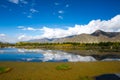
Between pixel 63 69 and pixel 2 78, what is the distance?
11634 mm

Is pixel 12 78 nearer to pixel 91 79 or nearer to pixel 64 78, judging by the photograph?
pixel 64 78

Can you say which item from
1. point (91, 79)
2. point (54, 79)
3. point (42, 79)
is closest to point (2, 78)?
point (42, 79)

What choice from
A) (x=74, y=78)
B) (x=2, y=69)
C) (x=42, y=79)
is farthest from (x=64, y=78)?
(x=2, y=69)

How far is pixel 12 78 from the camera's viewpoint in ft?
83.0

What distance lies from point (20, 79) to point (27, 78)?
1.20 metres

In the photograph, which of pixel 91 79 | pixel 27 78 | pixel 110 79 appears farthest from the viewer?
pixel 27 78

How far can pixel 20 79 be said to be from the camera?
24.6 metres

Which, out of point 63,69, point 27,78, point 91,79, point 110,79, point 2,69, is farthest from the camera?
point 63,69

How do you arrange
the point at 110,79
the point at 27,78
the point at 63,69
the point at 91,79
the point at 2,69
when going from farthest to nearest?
the point at 63,69 < the point at 2,69 < the point at 27,78 < the point at 91,79 < the point at 110,79

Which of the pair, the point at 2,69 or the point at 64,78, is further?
the point at 2,69

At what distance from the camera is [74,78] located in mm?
25344

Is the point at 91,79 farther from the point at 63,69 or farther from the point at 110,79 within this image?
the point at 63,69

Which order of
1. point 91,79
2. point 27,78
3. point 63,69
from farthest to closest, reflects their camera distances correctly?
point 63,69
point 27,78
point 91,79

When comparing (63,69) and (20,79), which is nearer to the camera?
(20,79)
